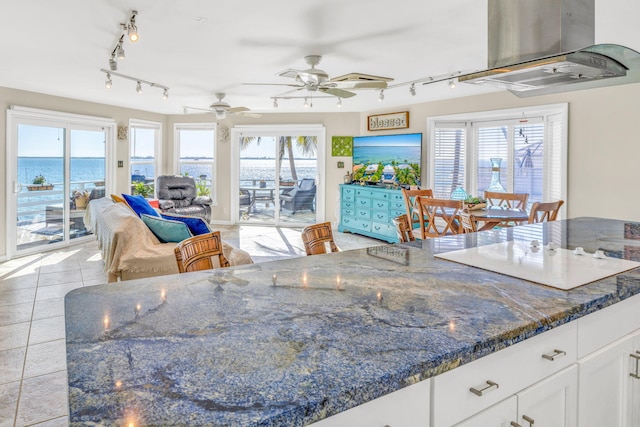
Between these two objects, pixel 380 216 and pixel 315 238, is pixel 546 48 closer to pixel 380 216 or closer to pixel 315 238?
pixel 315 238

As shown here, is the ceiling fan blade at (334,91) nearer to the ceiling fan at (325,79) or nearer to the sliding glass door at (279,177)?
the ceiling fan at (325,79)

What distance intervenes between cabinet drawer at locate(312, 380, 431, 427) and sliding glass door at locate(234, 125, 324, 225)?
24.5 ft

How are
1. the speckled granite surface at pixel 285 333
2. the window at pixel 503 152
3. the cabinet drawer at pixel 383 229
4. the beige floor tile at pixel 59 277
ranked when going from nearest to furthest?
1. the speckled granite surface at pixel 285 333
2. the beige floor tile at pixel 59 277
3. the window at pixel 503 152
4. the cabinet drawer at pixel 383 229

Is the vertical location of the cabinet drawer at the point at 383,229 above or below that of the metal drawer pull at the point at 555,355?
below

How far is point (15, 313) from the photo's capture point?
3.62m

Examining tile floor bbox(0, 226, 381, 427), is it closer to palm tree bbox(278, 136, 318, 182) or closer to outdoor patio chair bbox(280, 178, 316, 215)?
outdoor patio chair bbox(280, 178, 316, 215)

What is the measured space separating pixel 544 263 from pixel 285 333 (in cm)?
123

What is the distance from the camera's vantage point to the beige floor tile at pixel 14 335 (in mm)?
2992

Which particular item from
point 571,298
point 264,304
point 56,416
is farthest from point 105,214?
point 571,298

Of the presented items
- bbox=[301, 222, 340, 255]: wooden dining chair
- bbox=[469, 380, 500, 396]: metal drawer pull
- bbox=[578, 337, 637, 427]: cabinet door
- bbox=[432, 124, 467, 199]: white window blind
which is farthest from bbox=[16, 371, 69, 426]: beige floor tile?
bbox=[432, 124, 467, 199]: white window blind

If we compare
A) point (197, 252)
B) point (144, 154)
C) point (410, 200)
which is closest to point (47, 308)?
point (197, 252)

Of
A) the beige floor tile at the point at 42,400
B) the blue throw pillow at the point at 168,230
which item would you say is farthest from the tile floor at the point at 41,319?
the blue throw pillow at the point at 168,230

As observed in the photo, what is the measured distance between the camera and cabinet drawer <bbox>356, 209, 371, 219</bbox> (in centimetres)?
729

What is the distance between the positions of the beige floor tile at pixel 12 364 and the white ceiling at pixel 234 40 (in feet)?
7.95
